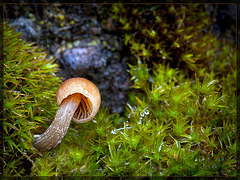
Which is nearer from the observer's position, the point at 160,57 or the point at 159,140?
the point at 159,140

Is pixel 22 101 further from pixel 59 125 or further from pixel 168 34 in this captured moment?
pixel 168 34

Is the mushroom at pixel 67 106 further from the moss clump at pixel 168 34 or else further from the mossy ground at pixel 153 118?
the moss clump at pixel 168 34

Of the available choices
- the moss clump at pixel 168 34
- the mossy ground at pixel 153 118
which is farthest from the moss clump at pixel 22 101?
the moss clump at pixel 168 34

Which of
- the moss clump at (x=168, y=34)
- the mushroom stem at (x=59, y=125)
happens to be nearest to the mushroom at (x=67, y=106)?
the mushroom stem at (x=59, y=125)

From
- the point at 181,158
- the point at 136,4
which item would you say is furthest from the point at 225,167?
the point at 136,4

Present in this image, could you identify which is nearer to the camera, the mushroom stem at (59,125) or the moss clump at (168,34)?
the mushroom stem at (59,125)

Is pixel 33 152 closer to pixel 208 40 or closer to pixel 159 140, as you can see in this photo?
pixel 159 140

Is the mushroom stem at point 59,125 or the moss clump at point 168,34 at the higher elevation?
the moss clump at point 168,34

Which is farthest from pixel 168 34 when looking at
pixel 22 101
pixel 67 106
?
pixel 22 101
